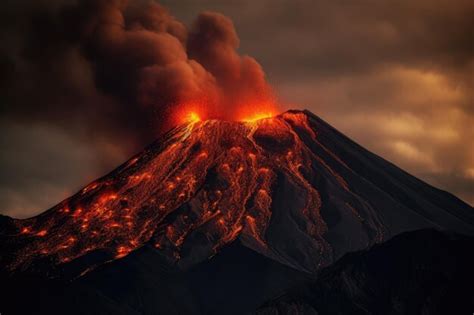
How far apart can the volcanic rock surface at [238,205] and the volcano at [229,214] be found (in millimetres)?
187

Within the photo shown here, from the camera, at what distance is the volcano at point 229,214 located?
155 m

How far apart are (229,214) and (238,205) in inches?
125

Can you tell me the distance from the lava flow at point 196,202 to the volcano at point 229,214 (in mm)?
184

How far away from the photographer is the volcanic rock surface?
16200 centimetres

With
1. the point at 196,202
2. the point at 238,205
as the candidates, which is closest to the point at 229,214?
the point at 238,205

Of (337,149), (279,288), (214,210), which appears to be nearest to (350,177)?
(337,149)

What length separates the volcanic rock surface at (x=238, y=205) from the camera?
531ft

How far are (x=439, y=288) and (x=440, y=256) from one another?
5.10 meters

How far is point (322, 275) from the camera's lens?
138m

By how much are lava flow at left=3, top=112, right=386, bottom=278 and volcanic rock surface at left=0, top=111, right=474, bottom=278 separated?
0.18 m

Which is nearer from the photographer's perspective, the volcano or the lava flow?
the volcano

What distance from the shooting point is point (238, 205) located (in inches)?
6718

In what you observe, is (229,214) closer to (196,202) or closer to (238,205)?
(238,205)

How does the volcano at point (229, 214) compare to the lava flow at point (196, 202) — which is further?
the lava flow at point (196, 202)
